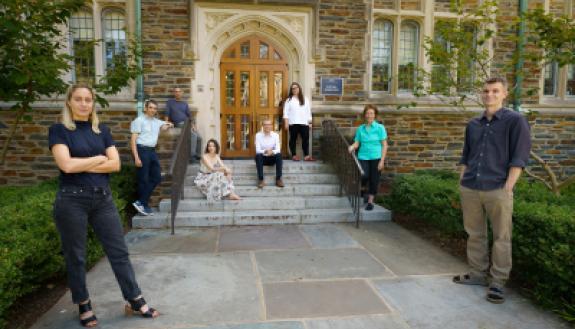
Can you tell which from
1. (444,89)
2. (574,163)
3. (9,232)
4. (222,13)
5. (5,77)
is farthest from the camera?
(574,163)

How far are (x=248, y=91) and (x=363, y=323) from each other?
6290 millimetres

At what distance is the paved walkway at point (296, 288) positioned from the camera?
3.06 metres

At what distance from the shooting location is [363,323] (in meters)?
3.03

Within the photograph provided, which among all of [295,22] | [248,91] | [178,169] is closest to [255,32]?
[295,22]

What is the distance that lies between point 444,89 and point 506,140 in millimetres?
3524

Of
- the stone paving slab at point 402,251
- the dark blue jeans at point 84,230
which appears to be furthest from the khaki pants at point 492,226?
the dark blue jeans at point 84,230

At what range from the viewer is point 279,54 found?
8.55 m

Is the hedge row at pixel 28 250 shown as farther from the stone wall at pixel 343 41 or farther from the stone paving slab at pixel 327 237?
the stone wall at pixel 343 41

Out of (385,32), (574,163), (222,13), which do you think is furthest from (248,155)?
(574,163)

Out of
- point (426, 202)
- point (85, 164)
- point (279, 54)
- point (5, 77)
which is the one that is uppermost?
point (279, 54)

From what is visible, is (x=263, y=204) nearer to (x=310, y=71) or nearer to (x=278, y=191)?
(x=278, y=191)

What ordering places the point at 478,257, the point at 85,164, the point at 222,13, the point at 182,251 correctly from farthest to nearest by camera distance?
the point at 222,13 < the point at 182,251 < the point at 478,257 < the point at 85,164

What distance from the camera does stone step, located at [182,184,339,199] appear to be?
6.56 metres

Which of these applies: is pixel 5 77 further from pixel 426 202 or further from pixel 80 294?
pixel 426 202
